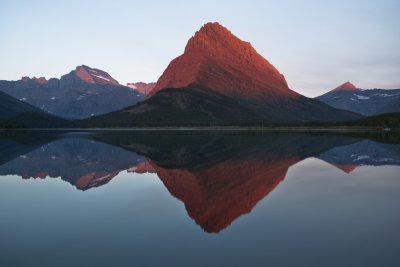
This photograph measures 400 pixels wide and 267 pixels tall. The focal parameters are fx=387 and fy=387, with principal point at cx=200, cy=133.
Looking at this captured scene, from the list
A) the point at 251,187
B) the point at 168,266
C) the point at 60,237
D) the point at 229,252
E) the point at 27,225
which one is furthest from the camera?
the point at 251,187

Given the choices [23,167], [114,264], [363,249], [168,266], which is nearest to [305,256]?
[363,249]

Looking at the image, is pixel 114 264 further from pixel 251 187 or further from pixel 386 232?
pixel 251 187

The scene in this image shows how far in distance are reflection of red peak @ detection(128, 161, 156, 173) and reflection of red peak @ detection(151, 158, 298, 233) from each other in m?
1.00

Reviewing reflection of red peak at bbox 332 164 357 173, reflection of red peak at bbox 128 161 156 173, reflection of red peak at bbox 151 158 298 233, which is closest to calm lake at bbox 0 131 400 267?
reflection of red peak at bbox 151 158 298 233

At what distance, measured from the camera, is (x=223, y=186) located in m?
38.5

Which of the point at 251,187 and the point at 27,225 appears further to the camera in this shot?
the point at 251,187

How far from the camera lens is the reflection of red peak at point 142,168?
52.8 meters

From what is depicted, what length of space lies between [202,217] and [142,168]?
99.6 feet

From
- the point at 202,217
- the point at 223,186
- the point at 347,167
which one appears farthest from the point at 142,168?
the point at 202,217

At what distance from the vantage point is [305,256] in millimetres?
18234

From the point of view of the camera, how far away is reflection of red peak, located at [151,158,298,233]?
90.4 feet

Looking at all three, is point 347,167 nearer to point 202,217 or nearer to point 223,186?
point 223,186

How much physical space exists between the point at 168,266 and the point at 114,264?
7.93ft

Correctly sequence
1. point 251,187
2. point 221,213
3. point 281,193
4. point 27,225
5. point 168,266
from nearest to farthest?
1. point 168,266
2. point 27,225
3. point 221,213
4. point 281,193
5. point 251,187
